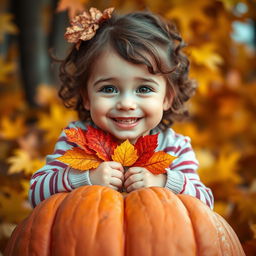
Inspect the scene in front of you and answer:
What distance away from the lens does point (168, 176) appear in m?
1.79

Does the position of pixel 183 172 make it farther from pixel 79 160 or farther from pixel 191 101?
pixel 191 101

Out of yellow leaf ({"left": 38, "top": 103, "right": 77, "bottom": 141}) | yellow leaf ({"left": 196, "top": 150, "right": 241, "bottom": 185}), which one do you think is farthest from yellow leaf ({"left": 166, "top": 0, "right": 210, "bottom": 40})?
yellow leaf ({"left": 38, "top": 103, "right": 77, "bottom": 141})

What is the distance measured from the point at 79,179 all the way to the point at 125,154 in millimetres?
205

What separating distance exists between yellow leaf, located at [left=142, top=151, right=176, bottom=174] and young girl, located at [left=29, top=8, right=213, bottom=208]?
0.02 meters

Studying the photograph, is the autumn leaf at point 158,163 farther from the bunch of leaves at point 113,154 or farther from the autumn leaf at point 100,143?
the autumn leaf at point 100,143

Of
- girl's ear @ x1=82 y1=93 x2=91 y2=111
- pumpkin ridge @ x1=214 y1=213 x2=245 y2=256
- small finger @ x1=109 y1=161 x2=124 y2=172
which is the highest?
girl's ear @ x1=82 y1=93 x2=91 y2=111

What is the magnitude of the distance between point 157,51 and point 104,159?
1.69ft

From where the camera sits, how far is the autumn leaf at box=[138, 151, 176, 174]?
1755 millimetres

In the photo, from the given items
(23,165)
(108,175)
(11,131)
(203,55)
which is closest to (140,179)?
(108,175)

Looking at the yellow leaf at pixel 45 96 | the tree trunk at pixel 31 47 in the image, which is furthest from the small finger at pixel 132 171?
the tree trunk at pixel 31 47

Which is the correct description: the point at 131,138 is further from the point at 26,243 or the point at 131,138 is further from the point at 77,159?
the point at 26,243

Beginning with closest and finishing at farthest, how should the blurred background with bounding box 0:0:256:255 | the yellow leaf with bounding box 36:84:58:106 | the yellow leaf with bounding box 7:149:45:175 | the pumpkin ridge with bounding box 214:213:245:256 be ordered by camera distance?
the pumpkin ridge with bounding box 214:213:245:256, the yellow leaf with bounding box 7:149:45:175, the blurred background with bounding box 0:0:256:255, the yellow leaf with bounding box 36:84:58:106

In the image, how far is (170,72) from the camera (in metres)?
1.95

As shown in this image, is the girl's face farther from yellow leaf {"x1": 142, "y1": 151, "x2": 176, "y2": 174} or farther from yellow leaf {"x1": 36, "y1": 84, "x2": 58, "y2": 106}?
yellow leaf {"x1": 36, "y1": 84, "x2": 58, "y2": 106}
